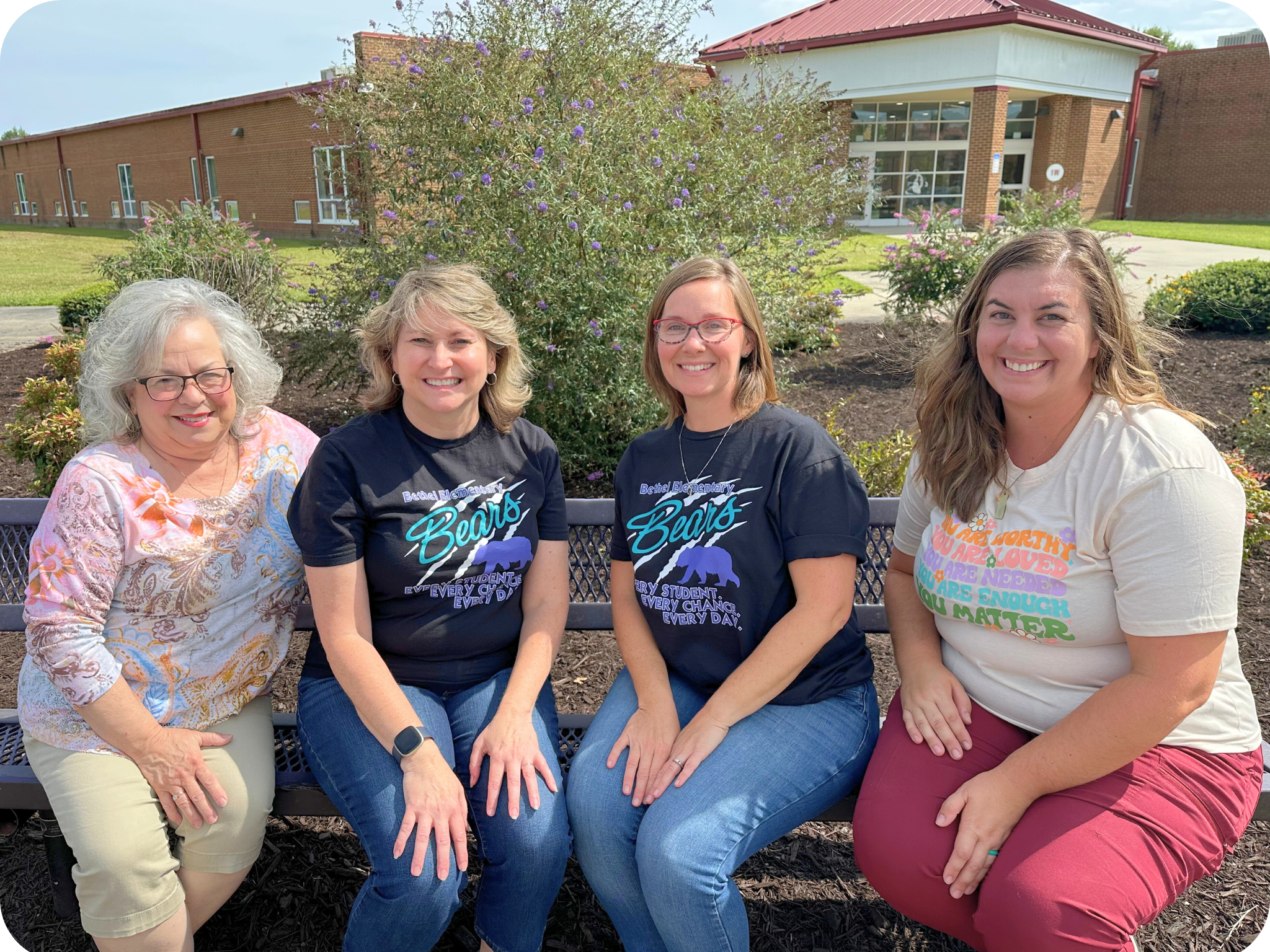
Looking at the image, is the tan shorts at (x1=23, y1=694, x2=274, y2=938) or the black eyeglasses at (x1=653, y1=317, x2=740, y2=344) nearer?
the tan shorts at (x1=23, y1=694, x2=274, y2=938)

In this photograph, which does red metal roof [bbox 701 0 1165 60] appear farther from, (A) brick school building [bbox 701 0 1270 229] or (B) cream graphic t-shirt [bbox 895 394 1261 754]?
(B) cream graphic t-shirt [bbox 895 394 1261 754]

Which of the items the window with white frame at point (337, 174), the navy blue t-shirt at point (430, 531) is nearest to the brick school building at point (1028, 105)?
the window with white frame at point (337, 174)

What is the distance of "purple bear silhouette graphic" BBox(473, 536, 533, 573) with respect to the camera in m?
2.24

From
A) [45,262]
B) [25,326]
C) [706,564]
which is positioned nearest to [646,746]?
[706,564]

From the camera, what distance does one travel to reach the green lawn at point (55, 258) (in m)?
15.1

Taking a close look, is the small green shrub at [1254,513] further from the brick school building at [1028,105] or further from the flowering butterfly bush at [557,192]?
the brick school building at [1028,105]

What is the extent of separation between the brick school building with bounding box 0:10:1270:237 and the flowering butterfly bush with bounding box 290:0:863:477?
14.1 m

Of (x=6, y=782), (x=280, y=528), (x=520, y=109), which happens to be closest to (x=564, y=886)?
(x=280, y=528)

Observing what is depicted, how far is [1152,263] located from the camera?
50.5 ft

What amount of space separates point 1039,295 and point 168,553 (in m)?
2.06

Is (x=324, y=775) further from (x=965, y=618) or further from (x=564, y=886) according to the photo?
(x=965, y=618)

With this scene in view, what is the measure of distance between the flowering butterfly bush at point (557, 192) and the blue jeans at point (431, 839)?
2862mm

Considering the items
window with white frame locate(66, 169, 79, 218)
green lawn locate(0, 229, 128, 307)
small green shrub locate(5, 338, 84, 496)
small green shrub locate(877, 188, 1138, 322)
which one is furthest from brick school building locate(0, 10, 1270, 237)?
small green shrub locate(5, 338, 84, 496)

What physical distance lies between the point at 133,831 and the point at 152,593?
0.53m
